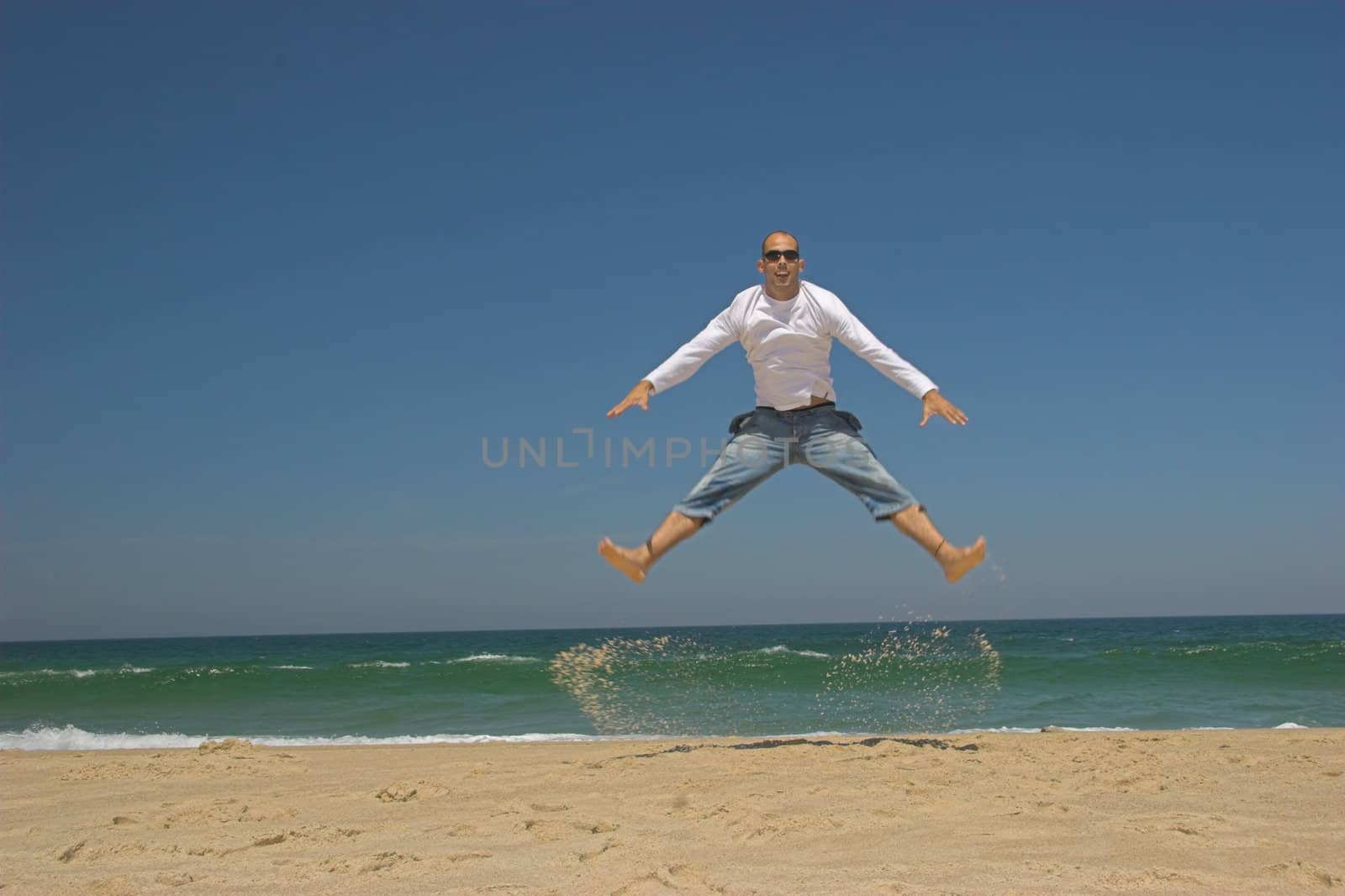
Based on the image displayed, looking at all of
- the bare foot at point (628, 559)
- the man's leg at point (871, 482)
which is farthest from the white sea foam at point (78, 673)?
the man's leg at point (871, 482)

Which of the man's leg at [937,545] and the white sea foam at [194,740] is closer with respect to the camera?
the man's leg at [937,545]

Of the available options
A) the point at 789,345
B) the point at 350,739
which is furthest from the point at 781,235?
the point at 350,739

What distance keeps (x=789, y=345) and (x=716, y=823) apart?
2492mm

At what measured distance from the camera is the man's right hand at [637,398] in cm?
453

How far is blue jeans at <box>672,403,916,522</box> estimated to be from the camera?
4.69 m

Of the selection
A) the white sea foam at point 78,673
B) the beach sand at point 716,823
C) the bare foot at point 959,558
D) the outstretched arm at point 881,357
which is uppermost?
the outstretched arm at point 881,357

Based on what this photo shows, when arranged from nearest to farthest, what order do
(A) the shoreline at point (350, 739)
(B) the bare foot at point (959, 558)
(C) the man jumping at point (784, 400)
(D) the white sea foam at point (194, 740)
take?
(B) the bare foot at point (959, 558) → (C) the man jumping at point (784, 400) → (A) the shoreline at point (350, 739) → (D) the white sea foam at point (194, 740)

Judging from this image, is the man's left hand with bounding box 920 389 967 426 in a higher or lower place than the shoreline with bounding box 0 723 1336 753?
higher

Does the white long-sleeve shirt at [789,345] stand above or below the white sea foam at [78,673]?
above

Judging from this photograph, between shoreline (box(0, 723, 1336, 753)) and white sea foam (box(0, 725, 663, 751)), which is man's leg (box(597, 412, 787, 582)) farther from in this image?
white sea foam (box(0, 725, 663, 751))

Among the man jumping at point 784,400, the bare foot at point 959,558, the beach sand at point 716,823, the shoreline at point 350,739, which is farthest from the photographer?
the shoreline at point 350,739

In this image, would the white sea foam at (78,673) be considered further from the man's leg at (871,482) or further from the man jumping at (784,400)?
the man's leg at (871,482)

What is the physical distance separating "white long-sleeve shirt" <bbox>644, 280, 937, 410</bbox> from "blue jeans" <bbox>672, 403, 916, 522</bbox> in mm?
109

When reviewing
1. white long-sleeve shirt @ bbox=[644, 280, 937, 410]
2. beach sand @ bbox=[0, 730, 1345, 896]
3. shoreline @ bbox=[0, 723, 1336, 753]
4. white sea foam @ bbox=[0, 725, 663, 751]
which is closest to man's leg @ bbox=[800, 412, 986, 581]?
white long-sleeve shirt @ bbox=[644, 280, 937, 410]
